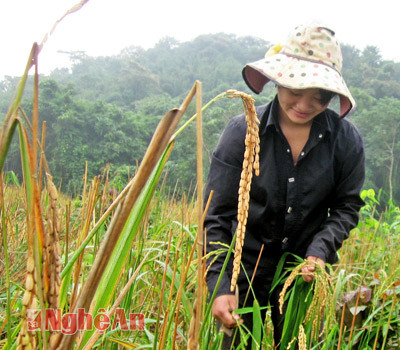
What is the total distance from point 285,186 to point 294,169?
2.4 inches

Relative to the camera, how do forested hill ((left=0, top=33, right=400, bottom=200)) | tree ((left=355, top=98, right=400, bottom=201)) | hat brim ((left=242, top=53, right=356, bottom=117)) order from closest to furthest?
hat brim ((left=242, top=53, right=356, bottom=117)), forested hill ((left=0, top=33, right=400, bottom=200)), tree ((left=355, top=98, right=400, bottom=201))

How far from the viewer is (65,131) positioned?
20422 millimetres

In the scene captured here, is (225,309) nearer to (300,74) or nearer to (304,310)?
(304,310)

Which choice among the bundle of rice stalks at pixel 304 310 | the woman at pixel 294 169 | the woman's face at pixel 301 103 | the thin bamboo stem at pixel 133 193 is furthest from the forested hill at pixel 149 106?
the thin bamboo stem at pixel 133 193

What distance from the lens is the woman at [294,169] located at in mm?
1164

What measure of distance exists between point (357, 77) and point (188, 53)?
67.7ft

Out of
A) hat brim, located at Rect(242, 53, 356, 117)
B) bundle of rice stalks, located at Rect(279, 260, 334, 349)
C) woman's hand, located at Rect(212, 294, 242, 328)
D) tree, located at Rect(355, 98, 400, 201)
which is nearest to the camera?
bundle of rice stalks, located at Rect(279, 260, 334, 349)

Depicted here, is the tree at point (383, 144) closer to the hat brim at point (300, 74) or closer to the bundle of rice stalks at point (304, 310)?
the hat brim at point (300, 74)

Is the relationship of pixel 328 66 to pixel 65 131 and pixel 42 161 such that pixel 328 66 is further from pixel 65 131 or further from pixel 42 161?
pixel 65 131

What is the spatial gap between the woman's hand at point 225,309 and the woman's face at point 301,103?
0.55 m

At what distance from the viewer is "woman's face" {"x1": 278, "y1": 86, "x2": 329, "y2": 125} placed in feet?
3.72

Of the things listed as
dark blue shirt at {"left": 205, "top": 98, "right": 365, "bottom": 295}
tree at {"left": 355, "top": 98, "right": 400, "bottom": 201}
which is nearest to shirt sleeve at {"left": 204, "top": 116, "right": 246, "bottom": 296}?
dark blue shirt at {"left": 205, "top": 98, "right": 365, "bottom": 295}

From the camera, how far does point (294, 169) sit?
1.25 meters

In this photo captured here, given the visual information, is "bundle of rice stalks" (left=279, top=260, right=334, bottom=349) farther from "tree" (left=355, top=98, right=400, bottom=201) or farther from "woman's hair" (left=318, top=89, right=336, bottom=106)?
"tree" (left=355, top=98, right=400, bottom=201)
